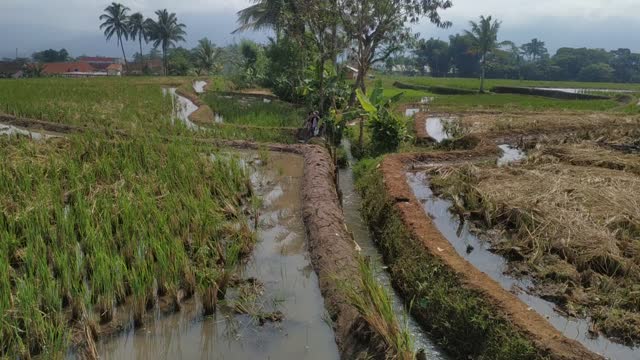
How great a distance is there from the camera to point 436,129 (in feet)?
41.6

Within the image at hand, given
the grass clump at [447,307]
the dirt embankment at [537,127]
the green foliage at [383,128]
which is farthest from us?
the dirt embankment at [537,127]

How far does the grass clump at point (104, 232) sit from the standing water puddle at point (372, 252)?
1.33 metres

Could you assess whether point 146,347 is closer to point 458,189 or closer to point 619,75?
point 458,189

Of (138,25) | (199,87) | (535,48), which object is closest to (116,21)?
(138,25)

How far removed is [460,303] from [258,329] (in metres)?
1.49

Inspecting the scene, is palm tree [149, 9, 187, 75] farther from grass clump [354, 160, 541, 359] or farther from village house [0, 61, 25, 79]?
grass clump [354, 160, 541, 359]

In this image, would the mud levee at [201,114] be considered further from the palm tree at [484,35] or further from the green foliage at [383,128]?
the palm tree at [484,35]

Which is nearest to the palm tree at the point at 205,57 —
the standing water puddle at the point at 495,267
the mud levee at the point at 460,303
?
the standing water puddle at the point at 495,267

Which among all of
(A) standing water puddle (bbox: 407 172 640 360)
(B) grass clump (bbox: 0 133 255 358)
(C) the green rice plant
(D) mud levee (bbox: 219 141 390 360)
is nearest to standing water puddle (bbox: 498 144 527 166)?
(A) standing water puddle (bbox: 407 172 640 360)

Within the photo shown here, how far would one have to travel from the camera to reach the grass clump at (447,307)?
126 inches

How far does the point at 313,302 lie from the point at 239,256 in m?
1.04

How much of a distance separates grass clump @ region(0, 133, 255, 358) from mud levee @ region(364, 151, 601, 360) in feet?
5.11

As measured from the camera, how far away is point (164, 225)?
14.6ft

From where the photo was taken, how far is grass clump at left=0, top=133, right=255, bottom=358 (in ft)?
10.8
